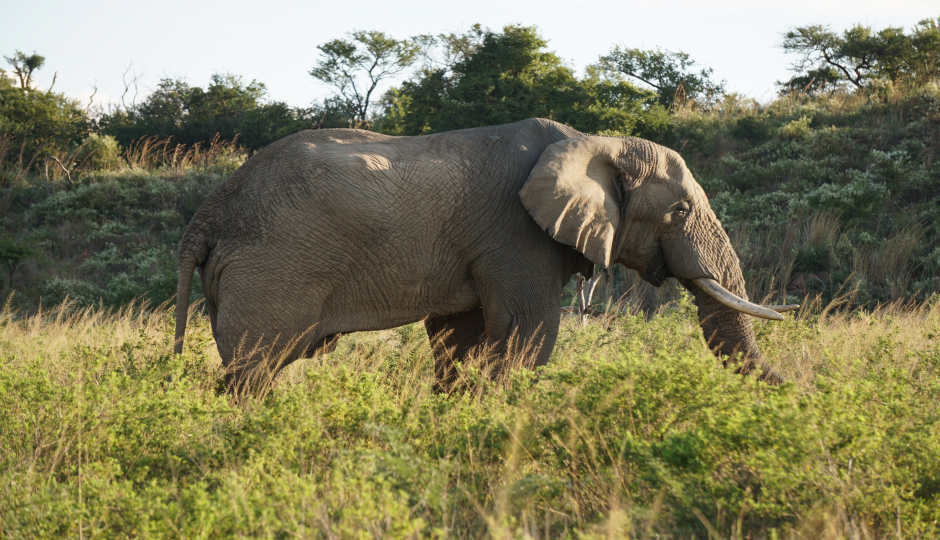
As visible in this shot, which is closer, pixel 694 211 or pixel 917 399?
pixel 917 399

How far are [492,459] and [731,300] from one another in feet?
8.54

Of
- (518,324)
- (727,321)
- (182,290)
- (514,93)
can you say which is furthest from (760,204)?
(182,290)

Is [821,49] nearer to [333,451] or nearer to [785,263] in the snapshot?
[785,263]

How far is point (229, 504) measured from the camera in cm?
285

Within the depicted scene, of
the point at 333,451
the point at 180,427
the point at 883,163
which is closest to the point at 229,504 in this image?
the point at 333,451

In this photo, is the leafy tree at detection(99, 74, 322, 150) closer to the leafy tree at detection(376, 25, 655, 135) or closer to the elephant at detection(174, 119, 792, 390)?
the leafy tree at detection(376, 25, 655, 135)

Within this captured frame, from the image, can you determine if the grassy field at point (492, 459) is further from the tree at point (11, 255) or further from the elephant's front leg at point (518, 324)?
the tree at point (11, 255)

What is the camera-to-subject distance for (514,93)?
17.6 metres

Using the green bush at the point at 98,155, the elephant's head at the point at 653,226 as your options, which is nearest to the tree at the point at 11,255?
the green bush at the point at 98,155

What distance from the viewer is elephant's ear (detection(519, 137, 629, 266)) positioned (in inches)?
200

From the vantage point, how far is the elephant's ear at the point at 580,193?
5.08 m

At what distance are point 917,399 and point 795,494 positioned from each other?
1938 millimetres

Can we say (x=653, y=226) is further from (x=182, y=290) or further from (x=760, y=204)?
(x=760, y=204)

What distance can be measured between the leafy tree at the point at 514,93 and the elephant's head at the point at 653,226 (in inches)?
433
